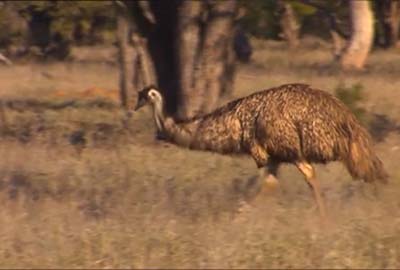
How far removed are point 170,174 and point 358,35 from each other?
1024 centimetres

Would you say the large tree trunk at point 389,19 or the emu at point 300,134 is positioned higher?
the emu at point 300,134

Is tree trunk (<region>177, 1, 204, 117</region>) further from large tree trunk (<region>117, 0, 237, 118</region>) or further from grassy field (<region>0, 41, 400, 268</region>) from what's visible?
grassy field (<region>0, 41, 400, 268</region>)

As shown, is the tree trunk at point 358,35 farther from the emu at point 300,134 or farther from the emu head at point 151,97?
the emu at point 300,134

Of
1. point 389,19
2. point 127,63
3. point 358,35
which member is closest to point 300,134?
point 127,63

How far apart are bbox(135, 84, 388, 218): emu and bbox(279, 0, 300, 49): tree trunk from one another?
77.3 ft

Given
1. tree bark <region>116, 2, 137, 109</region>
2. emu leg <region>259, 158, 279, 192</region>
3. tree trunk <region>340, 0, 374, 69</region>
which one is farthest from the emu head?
tree trunk <region>340, 0, 374, 69</region>

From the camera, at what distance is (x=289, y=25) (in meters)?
34.5

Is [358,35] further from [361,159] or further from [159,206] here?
[159,206]

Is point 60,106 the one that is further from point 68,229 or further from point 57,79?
point 68,229

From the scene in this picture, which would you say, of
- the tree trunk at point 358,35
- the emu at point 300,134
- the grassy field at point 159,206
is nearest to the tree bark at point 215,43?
the grassy field at point 159,206

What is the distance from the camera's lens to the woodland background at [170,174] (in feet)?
24.5

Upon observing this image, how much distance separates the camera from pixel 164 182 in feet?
34.5

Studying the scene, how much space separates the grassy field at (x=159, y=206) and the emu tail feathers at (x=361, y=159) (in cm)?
23

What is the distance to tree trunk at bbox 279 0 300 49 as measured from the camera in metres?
33.5
